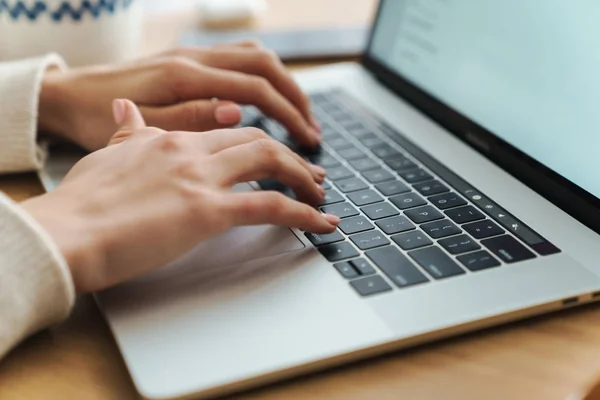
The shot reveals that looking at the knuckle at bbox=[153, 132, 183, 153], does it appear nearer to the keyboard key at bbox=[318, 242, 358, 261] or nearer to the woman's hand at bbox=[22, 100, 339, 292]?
the woman's hand at bbox=[22, 100, 339, 292]

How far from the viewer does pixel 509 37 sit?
0.65 metres

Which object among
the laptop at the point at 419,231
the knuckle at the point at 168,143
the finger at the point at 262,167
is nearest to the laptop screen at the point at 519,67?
the laptop at the point at 419,231

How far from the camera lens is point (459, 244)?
0.50 meters

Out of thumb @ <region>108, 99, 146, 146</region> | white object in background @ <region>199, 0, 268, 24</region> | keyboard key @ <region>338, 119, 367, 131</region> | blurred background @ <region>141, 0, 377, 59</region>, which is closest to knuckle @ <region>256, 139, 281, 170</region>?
thumb @ <region>108, 99, 146, 146</region>

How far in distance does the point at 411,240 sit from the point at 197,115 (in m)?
0.25

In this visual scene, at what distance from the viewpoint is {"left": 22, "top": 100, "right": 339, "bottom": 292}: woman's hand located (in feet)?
1.37

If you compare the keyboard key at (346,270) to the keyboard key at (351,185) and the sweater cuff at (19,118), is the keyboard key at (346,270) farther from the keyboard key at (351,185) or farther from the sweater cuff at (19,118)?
the sweater cuff at (19,118)

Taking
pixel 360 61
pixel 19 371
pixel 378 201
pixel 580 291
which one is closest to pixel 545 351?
pixel 580 291

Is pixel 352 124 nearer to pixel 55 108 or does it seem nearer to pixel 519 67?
pixel 519 67

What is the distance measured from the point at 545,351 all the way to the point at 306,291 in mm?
162

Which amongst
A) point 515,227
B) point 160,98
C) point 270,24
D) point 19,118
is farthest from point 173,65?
point 270,24

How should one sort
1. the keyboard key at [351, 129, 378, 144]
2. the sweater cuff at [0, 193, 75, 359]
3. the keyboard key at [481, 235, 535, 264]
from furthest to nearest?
the keyboard key at [351, 129, 378, 144] → the keyboard key at [481, 235, 535, 264] → the sweater cuff at [0, 193, 75, 359]

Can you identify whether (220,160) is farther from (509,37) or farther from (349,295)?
(509,37)

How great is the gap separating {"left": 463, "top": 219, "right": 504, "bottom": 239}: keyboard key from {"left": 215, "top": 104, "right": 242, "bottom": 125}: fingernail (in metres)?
0.24
